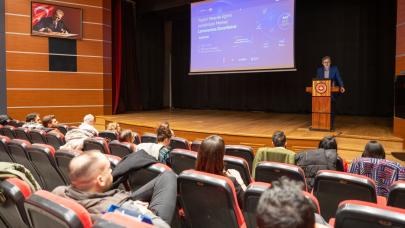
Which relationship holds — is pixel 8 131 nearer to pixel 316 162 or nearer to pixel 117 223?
pixel 316 162

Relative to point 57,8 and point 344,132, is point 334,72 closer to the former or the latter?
point 344,132

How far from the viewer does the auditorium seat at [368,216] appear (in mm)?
1304

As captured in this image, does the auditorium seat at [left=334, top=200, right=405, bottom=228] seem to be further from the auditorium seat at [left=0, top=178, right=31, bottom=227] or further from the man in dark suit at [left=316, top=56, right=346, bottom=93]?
the man in dark suit at [left=316, top=56, right=346, bottom=93]

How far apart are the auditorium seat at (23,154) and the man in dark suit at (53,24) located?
5.99m

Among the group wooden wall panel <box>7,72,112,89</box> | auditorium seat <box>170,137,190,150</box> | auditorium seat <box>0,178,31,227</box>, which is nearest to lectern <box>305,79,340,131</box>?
auditorium seat <box>170,137,190,150</box>

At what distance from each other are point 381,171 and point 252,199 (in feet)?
4.22

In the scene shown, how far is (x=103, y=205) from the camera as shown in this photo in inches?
60.4

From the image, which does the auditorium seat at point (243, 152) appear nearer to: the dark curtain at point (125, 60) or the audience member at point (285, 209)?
the audience member at point (285, 209)

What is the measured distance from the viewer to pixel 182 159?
2801 mm

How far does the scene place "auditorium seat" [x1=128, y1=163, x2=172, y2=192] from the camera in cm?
198

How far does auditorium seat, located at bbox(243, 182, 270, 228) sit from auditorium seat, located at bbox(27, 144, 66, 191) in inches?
60.8

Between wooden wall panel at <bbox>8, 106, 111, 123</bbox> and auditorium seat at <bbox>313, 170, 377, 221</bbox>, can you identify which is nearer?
auditorium seat at <bbox>313, 170, 377, 221</bbox>

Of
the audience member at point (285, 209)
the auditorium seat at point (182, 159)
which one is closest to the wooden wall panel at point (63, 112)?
the auditorium seat at point (182, 159)

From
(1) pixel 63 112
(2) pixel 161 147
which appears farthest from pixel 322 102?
(1) pixel 63 112
